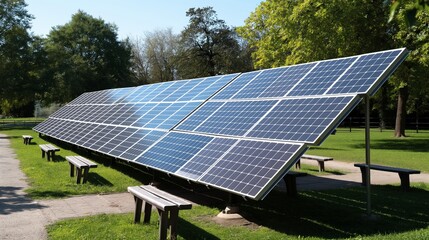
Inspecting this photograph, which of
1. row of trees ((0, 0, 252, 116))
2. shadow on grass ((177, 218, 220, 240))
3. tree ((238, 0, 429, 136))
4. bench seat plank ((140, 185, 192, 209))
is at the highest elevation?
row of trees ((0, 0, 252, 116))

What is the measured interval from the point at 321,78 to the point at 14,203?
745cm

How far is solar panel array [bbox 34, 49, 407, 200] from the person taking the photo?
7410mm

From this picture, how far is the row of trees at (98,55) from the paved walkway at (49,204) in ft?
126

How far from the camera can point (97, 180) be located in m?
12.7

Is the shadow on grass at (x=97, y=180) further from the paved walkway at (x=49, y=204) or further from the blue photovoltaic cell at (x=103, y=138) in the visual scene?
the paved walkway at (x=49, y=204)

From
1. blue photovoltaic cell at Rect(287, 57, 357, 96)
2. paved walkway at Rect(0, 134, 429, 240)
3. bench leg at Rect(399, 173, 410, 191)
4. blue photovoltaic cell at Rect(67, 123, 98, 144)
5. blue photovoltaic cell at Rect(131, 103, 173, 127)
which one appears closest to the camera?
paved walkway at Rect(0, 134, 429, 240)

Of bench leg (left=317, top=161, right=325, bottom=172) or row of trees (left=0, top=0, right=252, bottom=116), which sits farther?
row of trees (left=0, top=0, right=252, bottom=116)

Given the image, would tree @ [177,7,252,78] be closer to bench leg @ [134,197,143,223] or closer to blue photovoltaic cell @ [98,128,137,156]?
blue photovoltaic cell @ [98,128,137,156]

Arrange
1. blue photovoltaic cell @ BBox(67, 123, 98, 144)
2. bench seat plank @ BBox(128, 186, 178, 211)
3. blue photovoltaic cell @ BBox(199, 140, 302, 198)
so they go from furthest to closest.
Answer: blue photovoltaic cell @ BBox(67, 123, 98, 144) < blue photovoltaic cell @ BBox(199, 140, 302, 198) < bench seat plank @ BBox(128, 186, 178, 211)

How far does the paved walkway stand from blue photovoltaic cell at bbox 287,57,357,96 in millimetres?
3296

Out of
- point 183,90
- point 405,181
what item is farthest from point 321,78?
point 183,90

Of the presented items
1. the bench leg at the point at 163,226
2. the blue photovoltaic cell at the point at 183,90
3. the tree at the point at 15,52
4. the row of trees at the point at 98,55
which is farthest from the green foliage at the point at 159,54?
the bench leg at the point at 163,226

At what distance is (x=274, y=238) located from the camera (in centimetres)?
685

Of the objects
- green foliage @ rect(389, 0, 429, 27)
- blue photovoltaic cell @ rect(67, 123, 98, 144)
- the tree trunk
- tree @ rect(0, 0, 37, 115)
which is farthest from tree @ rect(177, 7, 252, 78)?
green foliage @ rect(389, 0, 429, 27)
